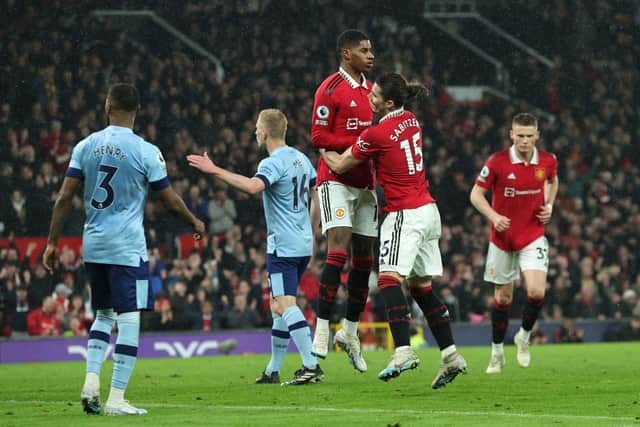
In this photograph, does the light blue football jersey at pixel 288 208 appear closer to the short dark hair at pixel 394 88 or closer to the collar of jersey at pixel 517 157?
the short dark hair at pixel 394 88

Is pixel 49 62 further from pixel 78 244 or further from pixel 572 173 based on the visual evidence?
pixel 572 173

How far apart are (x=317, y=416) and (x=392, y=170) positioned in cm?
271

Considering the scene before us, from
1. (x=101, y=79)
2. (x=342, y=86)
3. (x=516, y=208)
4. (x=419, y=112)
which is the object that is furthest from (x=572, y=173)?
(x=342, y=86)

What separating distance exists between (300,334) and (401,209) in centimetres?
149

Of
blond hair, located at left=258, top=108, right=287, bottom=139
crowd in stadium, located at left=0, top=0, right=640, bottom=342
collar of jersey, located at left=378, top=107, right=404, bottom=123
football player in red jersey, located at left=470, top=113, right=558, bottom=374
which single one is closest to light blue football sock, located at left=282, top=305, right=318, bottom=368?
blond hair, located at left=258, top=108, right=287, bottom=139

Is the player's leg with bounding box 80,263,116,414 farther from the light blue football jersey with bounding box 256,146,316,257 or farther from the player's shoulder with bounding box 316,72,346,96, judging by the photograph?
the player's shoulder with bounding box 316,72,346,96

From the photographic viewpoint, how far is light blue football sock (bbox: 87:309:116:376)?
26.5ft

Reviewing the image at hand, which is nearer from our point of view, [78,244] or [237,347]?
[237,347]

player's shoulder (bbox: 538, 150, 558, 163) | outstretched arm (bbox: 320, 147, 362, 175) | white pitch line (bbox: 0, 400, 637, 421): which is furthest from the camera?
player's shoulder (bbox: 538, 150, 558, 163)

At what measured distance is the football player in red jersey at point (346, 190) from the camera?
10578 millimetres

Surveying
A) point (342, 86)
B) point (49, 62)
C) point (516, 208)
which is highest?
point (49, 62)

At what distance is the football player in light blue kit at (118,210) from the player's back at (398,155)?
2072 mm

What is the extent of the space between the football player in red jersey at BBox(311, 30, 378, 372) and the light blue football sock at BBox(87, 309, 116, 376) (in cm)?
261

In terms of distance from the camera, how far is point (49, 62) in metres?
25.2
